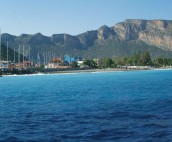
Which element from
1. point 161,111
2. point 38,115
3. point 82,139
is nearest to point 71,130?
point 82,139

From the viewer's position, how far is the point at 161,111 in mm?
37594

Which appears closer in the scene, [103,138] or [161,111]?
[103,138]

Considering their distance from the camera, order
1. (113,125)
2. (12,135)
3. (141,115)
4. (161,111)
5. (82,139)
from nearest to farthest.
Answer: (82,139), (12,135), (113,125), (141,115), (161,111)

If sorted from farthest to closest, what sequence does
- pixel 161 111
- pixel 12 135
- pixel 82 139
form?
pixel 161 111 → pixel 12 135 → pixel 82 139

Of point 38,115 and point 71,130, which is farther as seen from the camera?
point 38,115

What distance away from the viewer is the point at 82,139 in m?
24.7

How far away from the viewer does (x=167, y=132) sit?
26.3 metres

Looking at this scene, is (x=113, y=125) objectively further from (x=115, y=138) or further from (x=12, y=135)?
(x=12, y=135)

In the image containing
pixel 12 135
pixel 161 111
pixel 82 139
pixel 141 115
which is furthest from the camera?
pixel 161 111

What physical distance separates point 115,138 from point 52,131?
5.21 m

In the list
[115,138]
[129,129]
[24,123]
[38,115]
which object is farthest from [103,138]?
[38,115]

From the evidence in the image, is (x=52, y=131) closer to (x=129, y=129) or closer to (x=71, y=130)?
(x=71, y=130)

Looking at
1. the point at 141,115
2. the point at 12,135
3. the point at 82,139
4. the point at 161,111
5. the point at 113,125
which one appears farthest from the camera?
the point at 161,111

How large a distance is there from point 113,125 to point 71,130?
153 inches
